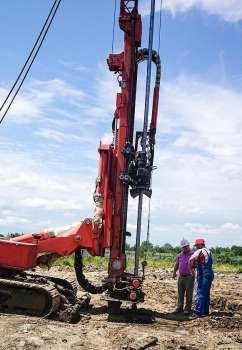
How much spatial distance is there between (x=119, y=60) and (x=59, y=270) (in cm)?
1208

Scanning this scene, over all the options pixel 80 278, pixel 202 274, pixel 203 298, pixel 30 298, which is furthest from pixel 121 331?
pixel 202 274

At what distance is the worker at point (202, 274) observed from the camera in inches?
463

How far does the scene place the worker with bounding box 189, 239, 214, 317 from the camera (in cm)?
1176

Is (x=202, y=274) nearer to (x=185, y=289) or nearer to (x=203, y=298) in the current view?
(x=203, y=298)

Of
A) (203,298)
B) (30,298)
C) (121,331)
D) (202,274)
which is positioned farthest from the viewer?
(202,274)

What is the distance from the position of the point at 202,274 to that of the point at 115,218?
249cm

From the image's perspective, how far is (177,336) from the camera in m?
9.13

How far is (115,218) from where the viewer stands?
1112 cm

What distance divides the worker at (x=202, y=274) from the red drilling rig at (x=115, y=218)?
Result: 1.68 m

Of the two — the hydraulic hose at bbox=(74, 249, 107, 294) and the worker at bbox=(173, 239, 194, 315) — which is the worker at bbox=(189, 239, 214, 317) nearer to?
the worker at bbox=(173, 239, 194, 315)

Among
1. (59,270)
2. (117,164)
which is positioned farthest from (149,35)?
(59,270)

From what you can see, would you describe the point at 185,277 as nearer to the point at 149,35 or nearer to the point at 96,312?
the point at 96,312

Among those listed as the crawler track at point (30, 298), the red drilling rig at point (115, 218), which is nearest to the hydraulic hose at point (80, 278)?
the red drilling rig at point (115, 218)

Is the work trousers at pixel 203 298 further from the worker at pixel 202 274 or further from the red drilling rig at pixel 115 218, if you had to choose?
the red drilling rig at pixel 115 218
